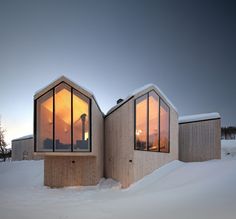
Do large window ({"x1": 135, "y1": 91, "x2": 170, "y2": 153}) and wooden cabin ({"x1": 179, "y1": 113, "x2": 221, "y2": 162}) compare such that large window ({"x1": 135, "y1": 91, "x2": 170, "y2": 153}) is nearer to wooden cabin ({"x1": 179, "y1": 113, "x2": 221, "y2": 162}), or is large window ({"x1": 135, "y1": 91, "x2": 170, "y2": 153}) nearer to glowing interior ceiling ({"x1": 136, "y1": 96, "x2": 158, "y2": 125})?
glowing interior ceiling ({"x1": 136, "y1": 96, "x2": 158, "y2": 125})

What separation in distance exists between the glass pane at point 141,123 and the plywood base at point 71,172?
11.2ft

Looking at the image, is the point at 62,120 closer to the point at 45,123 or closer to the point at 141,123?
the point at 45,123

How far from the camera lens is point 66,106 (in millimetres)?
11844

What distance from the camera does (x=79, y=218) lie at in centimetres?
556

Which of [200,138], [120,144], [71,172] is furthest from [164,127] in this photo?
[71,172]

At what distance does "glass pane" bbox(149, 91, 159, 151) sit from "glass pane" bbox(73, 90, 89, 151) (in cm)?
325

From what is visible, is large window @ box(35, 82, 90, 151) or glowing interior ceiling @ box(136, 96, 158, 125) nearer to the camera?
glowing interior ceiling @ box(136, 96, 158, 125)

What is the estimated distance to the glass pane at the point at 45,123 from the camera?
1165 centimetres

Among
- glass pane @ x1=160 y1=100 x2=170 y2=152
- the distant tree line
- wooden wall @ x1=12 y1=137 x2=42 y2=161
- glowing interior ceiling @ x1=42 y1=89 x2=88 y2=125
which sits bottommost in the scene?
wooden wall @ x1=12 y1=137 x2=42 y2=161

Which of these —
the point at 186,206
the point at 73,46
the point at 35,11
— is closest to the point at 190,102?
the point at 73,46

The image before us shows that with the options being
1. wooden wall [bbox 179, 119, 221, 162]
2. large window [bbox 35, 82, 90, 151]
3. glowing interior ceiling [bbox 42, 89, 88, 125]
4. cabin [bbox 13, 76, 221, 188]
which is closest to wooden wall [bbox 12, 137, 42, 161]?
cabin [bbox 13, 76, 221, 188]

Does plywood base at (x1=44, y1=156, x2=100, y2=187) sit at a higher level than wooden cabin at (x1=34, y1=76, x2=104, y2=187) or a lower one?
lower

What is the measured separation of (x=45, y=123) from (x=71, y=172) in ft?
11.0

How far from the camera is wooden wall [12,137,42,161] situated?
22916mm
